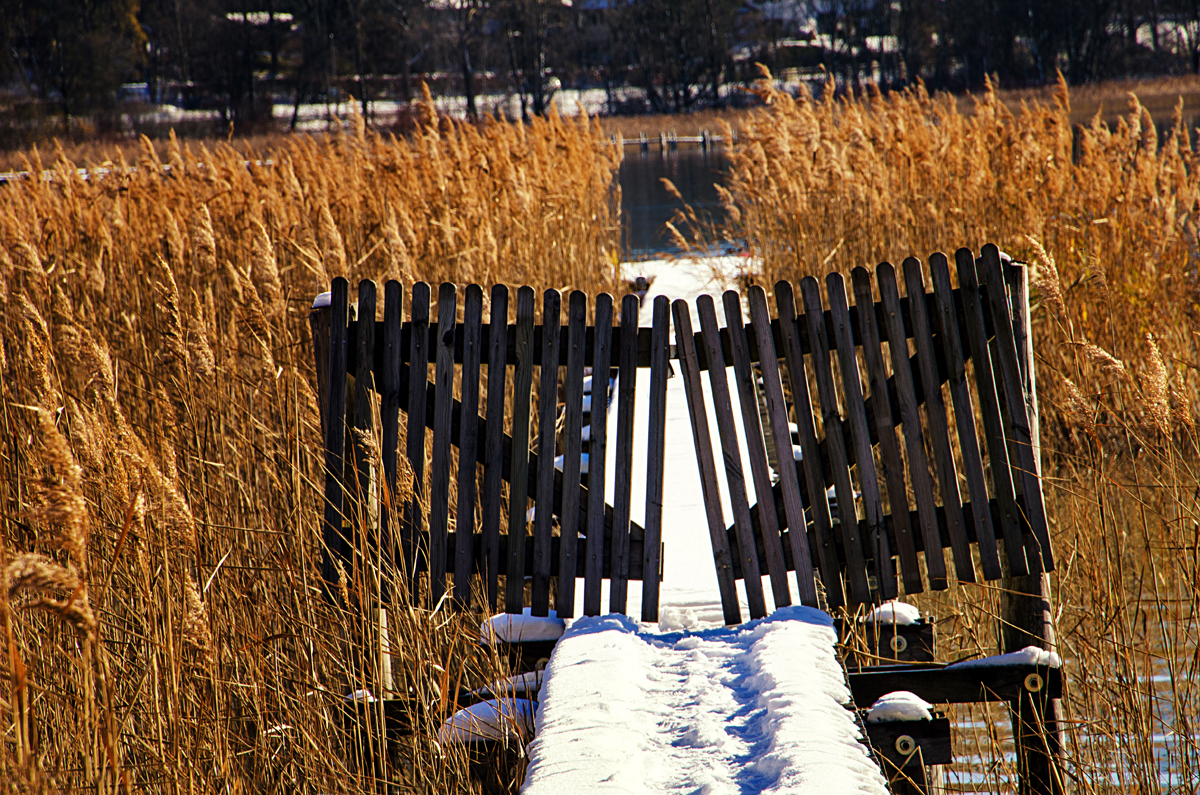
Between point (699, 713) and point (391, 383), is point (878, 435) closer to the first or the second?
point (699, 713)

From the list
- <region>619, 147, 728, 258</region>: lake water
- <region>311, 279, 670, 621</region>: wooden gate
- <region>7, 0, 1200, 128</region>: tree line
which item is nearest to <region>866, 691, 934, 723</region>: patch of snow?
<region>311, 279, 670, 621</region>: wooden gate

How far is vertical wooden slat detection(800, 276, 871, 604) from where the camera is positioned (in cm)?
248

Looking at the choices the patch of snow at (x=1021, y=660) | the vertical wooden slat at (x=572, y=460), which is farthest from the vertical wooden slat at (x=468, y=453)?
the patch of snow at (x=1021, y=660)

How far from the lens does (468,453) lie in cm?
266

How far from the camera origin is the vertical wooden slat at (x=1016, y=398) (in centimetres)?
246

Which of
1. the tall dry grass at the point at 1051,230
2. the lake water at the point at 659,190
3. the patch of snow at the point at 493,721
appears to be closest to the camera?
the patch of snow at the point at 493,721

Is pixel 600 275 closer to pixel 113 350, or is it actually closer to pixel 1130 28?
pixel 113 350

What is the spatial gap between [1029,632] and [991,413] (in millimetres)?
583

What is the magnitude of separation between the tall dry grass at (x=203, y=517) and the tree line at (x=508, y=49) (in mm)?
36922

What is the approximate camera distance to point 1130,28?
44562 mm

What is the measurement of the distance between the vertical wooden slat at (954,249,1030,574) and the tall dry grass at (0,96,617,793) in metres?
1.42

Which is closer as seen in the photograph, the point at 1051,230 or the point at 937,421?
the point at 937,421

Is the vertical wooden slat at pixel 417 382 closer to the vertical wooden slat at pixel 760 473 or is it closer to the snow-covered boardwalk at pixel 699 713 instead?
the snow-covered boardwalk at pixel 699 713

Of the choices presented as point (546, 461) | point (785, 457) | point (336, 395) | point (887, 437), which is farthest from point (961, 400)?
point (336, 395)
